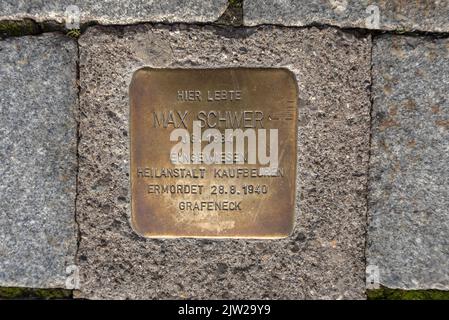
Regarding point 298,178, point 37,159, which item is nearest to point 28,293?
point 37,159

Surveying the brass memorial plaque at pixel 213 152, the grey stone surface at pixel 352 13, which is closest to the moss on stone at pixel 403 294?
the brass memorial plaque at pixel 213 152

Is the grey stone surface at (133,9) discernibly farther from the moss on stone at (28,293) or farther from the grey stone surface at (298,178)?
the moss on stone at (28,293)

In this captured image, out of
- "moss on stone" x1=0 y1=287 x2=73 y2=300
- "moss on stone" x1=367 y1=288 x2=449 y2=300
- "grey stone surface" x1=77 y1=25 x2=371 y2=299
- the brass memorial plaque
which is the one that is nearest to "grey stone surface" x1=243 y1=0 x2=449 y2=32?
"grey stone surface" x1=77 y1=25 x2=371 y2=299

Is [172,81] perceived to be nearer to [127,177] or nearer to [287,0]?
[127,177]

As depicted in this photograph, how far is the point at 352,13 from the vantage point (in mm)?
1361

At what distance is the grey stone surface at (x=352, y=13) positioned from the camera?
1.36 metres

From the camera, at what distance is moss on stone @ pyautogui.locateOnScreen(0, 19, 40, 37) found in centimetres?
A: 143

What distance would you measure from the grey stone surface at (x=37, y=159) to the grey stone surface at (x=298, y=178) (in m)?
0.06

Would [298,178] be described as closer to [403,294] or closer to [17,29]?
[403,294]

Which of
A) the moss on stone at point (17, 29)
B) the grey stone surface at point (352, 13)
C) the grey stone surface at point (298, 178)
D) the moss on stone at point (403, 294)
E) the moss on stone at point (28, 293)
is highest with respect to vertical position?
the grey stone surface at point (352, 13)

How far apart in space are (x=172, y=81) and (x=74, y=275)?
0.78m

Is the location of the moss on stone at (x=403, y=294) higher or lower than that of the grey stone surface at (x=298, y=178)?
lower

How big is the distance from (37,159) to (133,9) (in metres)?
0.62

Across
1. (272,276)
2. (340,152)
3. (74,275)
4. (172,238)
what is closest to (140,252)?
(172,238)
